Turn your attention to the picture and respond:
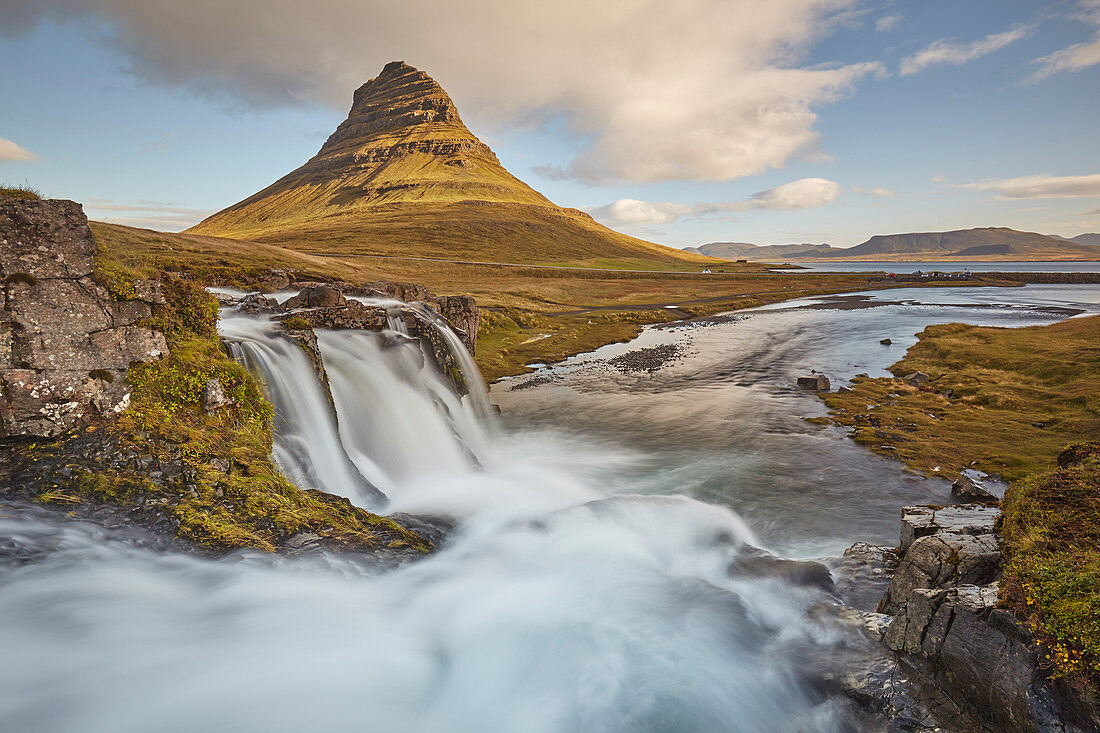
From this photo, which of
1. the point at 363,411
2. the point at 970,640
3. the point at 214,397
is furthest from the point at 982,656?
the point at 363,411

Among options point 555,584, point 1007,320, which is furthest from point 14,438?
point 1007,320

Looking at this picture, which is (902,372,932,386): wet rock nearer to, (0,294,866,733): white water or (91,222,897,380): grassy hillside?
(0,294,866,733): white water

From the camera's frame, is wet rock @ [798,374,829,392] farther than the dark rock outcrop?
Yes

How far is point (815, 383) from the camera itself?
29766 millimetres

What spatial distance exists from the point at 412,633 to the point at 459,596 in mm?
1318

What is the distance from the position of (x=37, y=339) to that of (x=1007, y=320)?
8034 centimetres

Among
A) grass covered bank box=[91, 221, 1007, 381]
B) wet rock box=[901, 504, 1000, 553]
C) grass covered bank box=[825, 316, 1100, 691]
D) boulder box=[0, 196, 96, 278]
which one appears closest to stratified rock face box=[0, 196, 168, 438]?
boulder box=[0, 196, 96, 278]

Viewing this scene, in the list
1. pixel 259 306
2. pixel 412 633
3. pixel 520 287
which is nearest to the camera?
pixel 412 633

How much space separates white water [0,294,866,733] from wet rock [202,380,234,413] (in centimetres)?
182

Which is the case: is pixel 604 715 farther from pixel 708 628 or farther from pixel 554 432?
pixel 554 432

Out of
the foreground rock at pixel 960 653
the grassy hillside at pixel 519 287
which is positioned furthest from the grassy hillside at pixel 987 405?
the grassy hillside at pixel 519 287

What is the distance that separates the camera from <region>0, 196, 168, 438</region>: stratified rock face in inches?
322

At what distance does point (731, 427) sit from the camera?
913 inches

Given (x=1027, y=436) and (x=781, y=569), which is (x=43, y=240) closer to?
(x=781, y=569)
